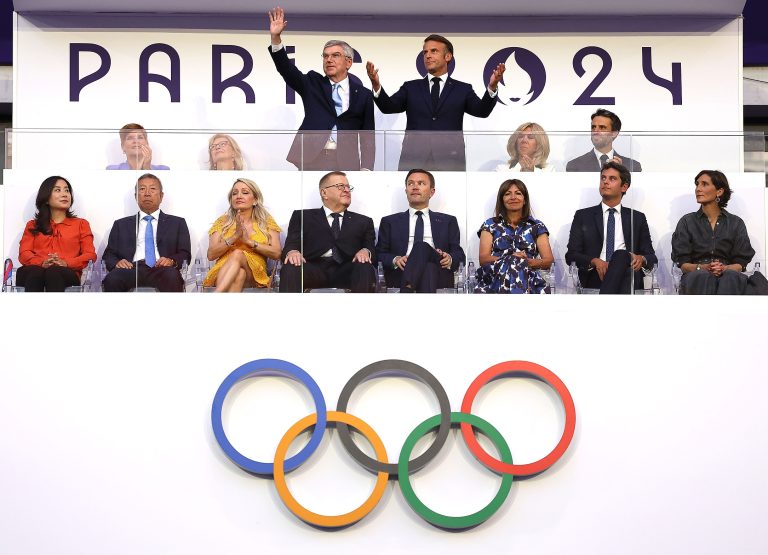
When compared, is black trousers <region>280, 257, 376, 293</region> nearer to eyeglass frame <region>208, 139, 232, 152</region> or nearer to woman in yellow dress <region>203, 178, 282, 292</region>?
woman in yellow dress <region>203, 178, 282, 292</region>

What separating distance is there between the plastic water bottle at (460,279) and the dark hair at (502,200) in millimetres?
356

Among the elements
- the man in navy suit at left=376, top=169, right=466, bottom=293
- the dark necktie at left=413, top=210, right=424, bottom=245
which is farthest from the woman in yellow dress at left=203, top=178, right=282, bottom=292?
the dark necktie at left=413, top=210, right=424, bottom=245

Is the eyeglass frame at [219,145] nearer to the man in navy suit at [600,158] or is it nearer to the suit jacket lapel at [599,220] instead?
the man in navy suit at [600,158]

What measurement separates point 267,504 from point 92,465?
100 centimetres

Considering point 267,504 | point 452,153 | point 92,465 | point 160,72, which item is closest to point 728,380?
point 452,153

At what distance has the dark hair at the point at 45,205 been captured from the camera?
7324mm

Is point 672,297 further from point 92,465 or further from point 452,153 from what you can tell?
point 92,465

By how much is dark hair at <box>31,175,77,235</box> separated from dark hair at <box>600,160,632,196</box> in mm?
3096

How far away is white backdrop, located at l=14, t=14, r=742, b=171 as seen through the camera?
417 inches

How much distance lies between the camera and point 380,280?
284 inches

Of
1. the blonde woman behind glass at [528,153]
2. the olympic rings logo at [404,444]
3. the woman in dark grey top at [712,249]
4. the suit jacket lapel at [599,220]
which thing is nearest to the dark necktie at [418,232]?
the blonde woman behind glass at [528,153]

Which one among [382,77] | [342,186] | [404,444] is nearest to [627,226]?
[342,186]

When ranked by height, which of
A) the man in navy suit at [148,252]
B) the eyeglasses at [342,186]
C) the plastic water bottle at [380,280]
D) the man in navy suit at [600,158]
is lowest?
the plastic water bottle at [380,280]

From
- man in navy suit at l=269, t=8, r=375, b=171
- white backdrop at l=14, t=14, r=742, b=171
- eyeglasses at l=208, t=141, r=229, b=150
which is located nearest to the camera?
eyeglasses at l=208, t=141, r=229, b=150
